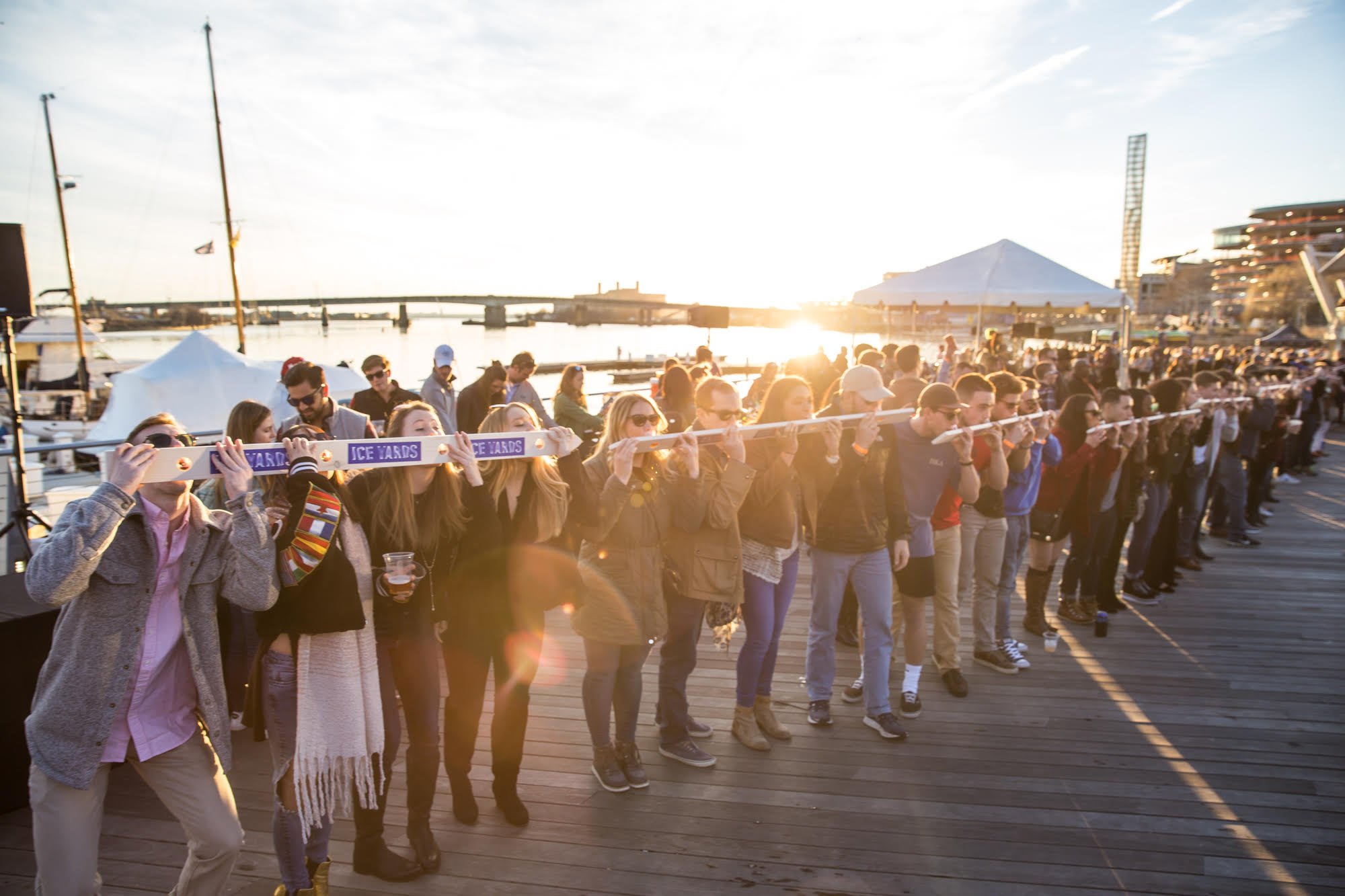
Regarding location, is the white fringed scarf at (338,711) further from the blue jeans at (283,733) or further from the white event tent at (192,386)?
the white event tent at (192,386)

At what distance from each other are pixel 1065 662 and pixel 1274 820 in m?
1.79

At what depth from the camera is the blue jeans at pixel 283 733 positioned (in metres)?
2.50

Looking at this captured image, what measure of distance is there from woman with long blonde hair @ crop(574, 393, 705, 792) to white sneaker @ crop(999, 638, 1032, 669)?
2796mm

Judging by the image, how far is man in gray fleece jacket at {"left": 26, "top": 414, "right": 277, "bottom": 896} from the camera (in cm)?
197

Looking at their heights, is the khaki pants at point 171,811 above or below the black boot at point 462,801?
above

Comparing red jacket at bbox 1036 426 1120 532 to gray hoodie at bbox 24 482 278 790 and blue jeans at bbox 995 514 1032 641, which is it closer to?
blue jeans at bbox 995 514 1032 641

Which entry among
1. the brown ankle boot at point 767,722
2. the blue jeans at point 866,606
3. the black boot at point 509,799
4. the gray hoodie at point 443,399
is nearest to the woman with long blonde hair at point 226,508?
the black boot at point 509,799

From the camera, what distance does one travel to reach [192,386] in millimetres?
11453

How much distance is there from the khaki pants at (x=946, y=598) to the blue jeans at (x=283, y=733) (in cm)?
337

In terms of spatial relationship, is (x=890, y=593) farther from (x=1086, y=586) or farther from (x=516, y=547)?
(x=1086, y=586)

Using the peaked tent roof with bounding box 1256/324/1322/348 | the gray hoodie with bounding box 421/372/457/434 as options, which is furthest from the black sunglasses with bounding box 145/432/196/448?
the peaked tent roof with bounding box 1256/324/1322/348

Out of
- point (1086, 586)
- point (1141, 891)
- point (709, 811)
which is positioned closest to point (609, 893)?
point (709, 811)

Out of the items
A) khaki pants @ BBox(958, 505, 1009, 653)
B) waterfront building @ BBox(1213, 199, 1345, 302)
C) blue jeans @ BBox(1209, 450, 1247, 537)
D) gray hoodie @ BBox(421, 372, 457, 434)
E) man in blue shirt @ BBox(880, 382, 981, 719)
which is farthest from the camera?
waterfront building @ BBox(1213, 199, 1345, 302)

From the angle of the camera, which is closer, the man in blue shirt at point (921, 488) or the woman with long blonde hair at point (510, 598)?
the woman with long blonde hair at point (510, 598)
